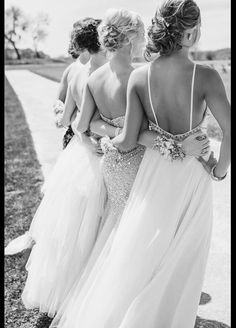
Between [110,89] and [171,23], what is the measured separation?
2.29ft

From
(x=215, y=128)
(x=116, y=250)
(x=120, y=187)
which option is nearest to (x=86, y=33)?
(x=120, y=187)

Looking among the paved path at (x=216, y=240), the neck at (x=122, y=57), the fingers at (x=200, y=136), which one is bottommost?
the paved path at (x=216, y=240)

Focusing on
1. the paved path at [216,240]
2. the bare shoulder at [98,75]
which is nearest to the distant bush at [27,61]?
the paved path at [216,240]

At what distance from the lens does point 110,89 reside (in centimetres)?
306

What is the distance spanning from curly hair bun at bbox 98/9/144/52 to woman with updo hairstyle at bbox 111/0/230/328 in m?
0.36

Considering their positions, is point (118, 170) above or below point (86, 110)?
below

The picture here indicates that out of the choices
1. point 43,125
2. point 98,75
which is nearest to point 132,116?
point 98,75

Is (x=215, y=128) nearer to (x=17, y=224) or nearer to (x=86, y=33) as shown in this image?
(x=17, y=224)

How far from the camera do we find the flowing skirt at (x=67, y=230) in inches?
134

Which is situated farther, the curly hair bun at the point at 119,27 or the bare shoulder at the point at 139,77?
the curly hair bun at the point at 119,27

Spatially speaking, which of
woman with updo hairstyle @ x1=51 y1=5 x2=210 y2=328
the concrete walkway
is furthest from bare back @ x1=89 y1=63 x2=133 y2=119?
the concrete walkway

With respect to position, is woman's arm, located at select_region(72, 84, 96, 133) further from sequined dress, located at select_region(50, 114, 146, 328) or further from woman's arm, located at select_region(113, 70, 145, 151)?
woman's arm, located at select_region(113, 70, 145, 151)

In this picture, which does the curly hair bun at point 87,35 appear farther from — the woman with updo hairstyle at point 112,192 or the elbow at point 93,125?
the elbow at point 93,125

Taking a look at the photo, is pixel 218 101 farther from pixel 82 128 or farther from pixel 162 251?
pixel 82 128
